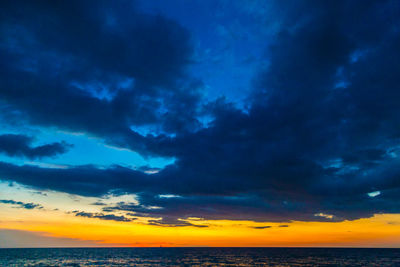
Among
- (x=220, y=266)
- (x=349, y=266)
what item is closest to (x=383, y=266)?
(x=349, y=266)

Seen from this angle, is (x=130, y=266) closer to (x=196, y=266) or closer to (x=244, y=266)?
(x=196, y=266)

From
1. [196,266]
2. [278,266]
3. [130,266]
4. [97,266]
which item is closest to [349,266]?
[278,266]

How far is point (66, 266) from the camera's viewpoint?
8631 cm

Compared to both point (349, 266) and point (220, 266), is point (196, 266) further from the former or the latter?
point (349, 266)

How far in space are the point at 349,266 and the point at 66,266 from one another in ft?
307

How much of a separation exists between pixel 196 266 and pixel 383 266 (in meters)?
63.5

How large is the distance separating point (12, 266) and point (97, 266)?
28121 millimetres

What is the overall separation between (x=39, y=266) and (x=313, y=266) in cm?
8933

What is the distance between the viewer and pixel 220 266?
8806 cm

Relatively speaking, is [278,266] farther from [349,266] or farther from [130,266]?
[130,266]

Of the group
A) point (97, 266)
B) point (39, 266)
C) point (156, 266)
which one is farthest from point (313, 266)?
point (39, 266)

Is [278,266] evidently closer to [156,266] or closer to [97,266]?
[156,266]

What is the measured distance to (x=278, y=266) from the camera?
8806 centimetres

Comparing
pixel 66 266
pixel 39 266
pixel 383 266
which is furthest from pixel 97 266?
pixel 383 266
